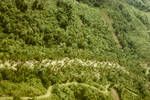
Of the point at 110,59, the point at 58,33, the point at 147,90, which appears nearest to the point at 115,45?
the point at 110,59

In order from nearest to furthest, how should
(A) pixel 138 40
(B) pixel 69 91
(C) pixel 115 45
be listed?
(B) pixel 69 91, (C) pixel 115 45, (A) pixel 138 40

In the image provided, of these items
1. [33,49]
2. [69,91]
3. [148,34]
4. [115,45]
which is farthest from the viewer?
[148,34]

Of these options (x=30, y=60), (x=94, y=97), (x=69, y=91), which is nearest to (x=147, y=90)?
(x=94, y=97)

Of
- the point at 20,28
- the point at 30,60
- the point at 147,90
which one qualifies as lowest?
the point at 147,90

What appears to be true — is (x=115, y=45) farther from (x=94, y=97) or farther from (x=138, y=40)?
(x=94, y=97)

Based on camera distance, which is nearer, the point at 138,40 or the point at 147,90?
the point at 147,90

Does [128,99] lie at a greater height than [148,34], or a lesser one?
lesser

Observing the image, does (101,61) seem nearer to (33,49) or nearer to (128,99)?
(128,99)
